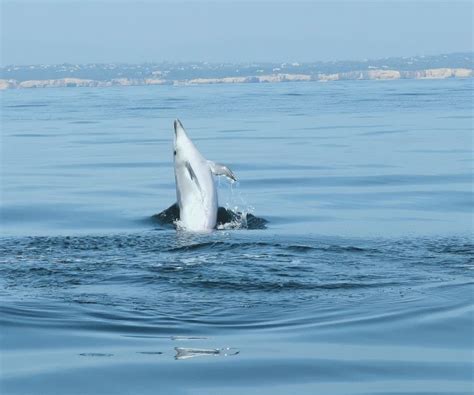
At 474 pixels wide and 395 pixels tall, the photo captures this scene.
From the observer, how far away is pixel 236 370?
9742 millimetres

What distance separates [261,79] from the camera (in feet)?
484

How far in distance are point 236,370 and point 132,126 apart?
35.9 meters

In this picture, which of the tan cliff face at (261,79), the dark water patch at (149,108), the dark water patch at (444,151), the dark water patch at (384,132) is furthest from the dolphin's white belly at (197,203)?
the tan cliff face at (261,79)

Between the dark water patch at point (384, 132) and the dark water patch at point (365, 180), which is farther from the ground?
the dark water patch at point (365, 180)

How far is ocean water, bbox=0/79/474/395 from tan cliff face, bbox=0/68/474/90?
111528mm

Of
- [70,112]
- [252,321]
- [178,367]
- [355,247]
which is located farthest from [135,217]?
[70,112]

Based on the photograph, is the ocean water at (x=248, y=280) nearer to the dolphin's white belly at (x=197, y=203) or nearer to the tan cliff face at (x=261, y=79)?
the dolphin's white belly at (x=197, y=203)

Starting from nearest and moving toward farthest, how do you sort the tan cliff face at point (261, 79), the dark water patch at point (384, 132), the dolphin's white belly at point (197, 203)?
the dolphin's white belly at point (197, 203)
the dark water patch at point (384, 132)
the tan cliff face at point (261, 79)

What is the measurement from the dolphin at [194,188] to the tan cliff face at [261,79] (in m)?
122

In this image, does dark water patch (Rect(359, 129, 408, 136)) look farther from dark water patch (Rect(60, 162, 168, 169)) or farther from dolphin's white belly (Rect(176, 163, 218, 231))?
dolphin's white belly (Rect(176, 163, 218, 231))

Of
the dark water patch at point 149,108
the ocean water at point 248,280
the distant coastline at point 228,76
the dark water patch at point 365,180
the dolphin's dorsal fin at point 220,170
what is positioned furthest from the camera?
the distant coastline at point 228,76

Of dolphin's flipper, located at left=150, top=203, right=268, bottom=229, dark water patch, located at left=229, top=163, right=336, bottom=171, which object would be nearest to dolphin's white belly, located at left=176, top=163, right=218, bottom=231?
dolphin's flipper, located at left=150, top=203, right=268, bottom=229

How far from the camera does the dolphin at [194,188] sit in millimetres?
18094

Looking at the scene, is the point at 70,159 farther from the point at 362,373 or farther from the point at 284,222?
the point at 362,373
